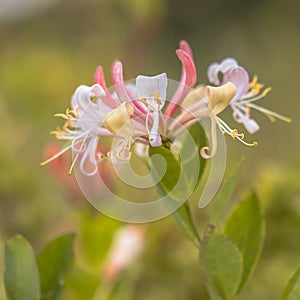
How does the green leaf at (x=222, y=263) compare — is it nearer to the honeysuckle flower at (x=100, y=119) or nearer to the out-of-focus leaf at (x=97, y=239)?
the honeysuckle flower at (x=100, y=119)

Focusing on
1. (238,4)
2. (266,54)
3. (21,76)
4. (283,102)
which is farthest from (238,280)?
(238,4)

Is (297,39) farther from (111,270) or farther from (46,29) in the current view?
(111,270)

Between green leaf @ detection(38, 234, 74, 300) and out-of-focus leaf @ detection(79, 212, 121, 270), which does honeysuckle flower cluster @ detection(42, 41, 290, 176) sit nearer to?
green leaf @ detection(38, 234, 74, 300)

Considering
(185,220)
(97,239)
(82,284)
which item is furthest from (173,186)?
(97,239)

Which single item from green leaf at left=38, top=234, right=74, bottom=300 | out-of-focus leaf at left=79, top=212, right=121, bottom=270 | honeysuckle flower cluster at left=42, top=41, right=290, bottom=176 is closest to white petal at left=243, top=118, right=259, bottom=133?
honeysuckle flower cluster at left=42, top=41, right=290, bottom=176

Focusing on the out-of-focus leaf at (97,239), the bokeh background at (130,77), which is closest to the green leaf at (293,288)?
the bokeh background at (130,77)

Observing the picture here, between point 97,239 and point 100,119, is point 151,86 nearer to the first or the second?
point 100,119

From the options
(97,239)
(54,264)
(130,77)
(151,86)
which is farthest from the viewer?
(130,77)
